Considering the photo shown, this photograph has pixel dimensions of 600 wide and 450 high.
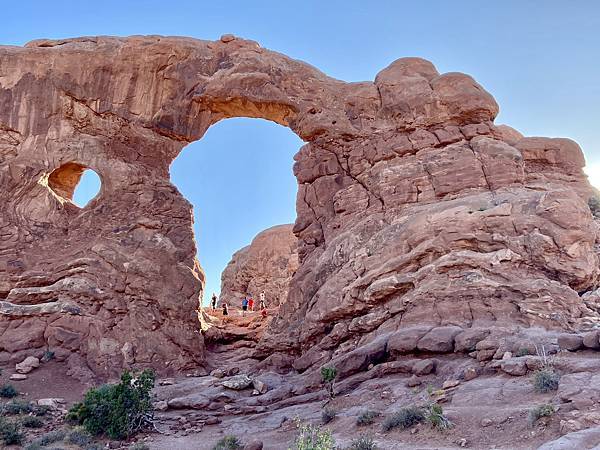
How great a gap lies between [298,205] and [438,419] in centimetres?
1561

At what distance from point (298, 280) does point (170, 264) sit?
5438 mm

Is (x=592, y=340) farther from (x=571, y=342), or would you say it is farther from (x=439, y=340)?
(x=439, y=340)

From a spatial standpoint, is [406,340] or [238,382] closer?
[406,340]

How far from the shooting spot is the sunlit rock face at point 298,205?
55.4ft

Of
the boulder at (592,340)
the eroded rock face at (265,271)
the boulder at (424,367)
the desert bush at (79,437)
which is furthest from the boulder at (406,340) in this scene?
the eroded rock face at (265,271)

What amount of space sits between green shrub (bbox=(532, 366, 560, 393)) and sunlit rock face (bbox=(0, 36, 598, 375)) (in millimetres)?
4117

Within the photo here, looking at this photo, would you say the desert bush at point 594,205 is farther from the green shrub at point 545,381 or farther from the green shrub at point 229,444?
the green shrub at point 229,444

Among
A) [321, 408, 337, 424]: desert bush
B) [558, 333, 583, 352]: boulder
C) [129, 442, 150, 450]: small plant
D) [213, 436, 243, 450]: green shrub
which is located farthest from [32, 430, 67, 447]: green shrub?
[558, 333, 583, 352]: boulder

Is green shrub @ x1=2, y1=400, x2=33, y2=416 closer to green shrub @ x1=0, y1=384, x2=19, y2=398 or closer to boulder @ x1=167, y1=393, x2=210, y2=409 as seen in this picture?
green shrub @ x1=0, y1=384, x2=19, y2=398

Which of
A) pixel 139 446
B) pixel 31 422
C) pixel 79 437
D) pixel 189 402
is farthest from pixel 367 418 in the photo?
pixel 31 422

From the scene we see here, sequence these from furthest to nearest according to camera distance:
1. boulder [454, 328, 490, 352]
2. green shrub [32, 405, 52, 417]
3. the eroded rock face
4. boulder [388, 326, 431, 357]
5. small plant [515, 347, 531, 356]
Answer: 1. the eroded rock face
2. boulder [388, 326, 431, 357]
3. green shrub [32, 405, 52, 417]
4. boulder [454, 328, 490, 352]
5. small plant [515, 347, 531, 356]

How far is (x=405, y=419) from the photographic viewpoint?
1091 cm

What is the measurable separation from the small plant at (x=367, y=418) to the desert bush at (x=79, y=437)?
6.55m

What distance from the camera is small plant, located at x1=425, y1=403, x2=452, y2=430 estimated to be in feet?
33.2
